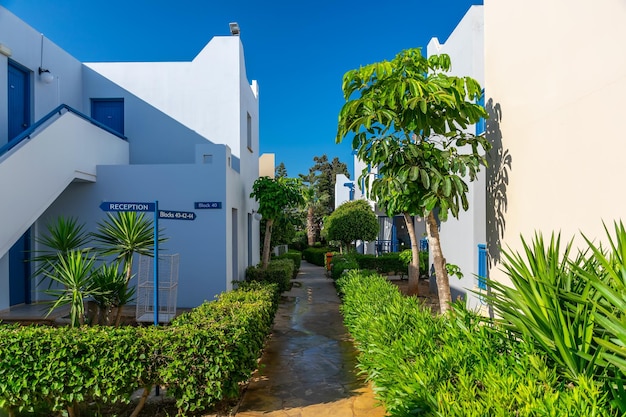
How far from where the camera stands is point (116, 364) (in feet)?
13.1

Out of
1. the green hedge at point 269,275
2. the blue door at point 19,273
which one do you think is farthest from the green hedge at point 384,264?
the blue door at point 19,273

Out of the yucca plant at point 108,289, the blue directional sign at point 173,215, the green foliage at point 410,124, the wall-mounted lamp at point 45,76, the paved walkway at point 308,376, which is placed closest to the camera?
the paved walkway at point 308,376

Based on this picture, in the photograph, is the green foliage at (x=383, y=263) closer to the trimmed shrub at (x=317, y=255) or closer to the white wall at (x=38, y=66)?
the trimmed shrub at (x=317, y=255)

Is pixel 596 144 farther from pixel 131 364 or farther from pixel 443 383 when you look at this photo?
pixel 131 364

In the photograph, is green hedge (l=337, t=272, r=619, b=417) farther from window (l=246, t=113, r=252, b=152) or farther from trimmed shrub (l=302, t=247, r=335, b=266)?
trimmed shrub (l=302, t=247, r=335, b=266)

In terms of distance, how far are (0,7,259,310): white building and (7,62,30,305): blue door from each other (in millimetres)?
25

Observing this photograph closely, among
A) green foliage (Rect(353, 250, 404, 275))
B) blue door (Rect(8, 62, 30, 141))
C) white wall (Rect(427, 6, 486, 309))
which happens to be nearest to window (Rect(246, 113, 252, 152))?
blue door (Rect(8, 62, 30, 141))

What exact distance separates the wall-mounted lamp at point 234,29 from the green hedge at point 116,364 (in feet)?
32.5

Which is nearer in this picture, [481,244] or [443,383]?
[443,383]

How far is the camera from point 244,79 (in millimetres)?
12781

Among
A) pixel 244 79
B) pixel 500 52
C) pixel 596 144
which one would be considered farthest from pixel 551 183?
pixel 244 79

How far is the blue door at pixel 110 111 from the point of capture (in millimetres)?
12195

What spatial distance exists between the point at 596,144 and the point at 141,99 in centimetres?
1173

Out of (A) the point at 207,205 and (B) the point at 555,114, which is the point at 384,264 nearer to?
(A) the point at 207,205
